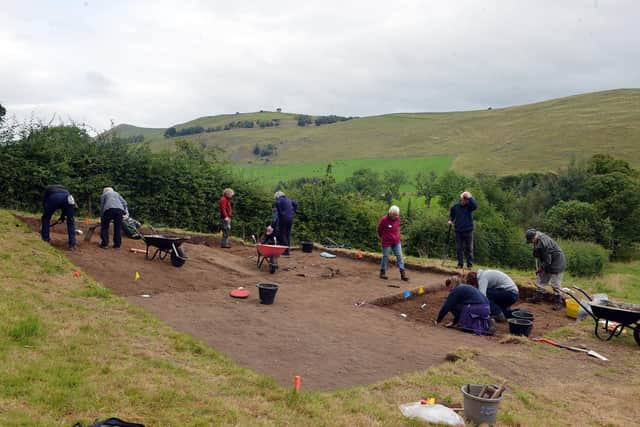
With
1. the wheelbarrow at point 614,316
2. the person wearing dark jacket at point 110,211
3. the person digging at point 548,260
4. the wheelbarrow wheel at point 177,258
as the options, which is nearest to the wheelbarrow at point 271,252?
the wheelbarrow wheel at point 177,258

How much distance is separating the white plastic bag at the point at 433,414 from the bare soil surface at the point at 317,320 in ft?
2.93

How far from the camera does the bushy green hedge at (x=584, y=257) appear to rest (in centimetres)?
3378

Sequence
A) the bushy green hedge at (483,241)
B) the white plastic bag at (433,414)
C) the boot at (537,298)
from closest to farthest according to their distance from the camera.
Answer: the white plastic bag at (433,414) < the boot at (537,298) < the bushy green hedge at (483,241)

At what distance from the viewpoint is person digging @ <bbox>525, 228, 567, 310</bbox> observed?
32.6ft

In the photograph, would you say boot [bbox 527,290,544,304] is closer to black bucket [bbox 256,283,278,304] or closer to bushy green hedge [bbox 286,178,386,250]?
black bucket [bbox 256,283,278,304]

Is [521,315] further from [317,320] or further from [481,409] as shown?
[481,409]

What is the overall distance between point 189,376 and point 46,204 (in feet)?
23.2

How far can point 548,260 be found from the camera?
9.98 meters

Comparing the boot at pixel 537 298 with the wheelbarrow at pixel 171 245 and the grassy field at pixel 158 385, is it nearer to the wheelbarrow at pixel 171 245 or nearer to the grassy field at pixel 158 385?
the grassy field at pixel 158 385

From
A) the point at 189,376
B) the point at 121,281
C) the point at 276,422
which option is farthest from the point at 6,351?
the point at 121,281

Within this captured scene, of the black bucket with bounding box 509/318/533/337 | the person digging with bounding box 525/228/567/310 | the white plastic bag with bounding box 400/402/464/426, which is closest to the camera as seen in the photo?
the white plastic bag with bounding box 400/402/464/426

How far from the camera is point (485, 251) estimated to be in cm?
3200

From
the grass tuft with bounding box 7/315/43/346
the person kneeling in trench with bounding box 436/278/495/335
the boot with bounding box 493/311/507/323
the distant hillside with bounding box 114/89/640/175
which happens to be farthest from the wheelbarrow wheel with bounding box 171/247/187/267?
the distant hillside with bounding box 114/89/640/175

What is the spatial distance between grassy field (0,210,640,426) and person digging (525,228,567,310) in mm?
3454
